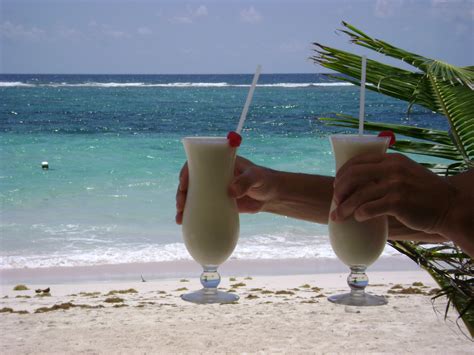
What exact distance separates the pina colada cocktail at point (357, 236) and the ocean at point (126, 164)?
0.91ft

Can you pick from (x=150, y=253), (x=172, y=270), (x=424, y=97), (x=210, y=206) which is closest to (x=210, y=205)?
(x=210, y=206)

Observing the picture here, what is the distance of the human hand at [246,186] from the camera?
147 cm

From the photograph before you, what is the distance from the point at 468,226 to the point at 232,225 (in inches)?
16.1

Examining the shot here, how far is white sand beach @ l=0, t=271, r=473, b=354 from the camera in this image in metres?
4.46

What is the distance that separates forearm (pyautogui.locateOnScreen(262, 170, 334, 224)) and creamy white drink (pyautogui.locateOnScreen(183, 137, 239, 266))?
383 mm

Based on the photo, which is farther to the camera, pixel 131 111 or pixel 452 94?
pixel 131 111

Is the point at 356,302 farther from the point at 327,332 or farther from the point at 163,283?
the point at 163,283

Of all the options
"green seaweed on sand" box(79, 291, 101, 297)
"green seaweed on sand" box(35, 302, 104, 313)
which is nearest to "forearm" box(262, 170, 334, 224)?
"green seaweed on sand" box(35, 302, 104, 313)

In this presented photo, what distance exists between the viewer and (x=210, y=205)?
56.7 inches

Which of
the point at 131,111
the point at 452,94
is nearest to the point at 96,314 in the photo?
the point at 452,94

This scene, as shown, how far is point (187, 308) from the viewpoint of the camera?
532cm

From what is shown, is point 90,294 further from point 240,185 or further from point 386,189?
point 386,189

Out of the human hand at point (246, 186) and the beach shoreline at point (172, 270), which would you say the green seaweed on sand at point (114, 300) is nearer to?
the beach shoreline at point (172, 270)

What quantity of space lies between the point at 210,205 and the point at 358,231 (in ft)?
0.90
